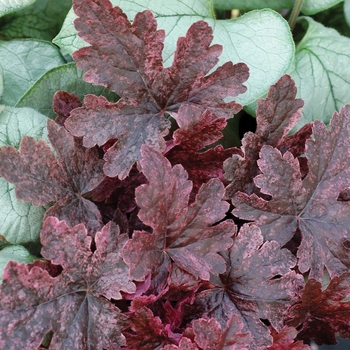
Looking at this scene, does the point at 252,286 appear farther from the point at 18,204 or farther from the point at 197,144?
the point at 18,204

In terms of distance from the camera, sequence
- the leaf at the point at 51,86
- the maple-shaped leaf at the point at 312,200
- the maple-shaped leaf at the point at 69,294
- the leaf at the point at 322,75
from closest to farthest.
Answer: the maple-shaped leaf at the point at 69,294 → the maple-shaped leaf at the point at 312,200 → the leaf at the point at 51,86 → the leaf at the point at 322,75

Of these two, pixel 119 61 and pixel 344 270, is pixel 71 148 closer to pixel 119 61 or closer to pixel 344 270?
pixel 119 61

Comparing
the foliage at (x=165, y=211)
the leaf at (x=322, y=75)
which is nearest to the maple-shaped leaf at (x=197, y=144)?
the foliage at (x=165, y=211)

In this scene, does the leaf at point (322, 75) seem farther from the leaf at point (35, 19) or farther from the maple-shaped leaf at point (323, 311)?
→ the leaf at point (35, 19)

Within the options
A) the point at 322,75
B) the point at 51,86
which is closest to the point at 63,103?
the point at 51,86

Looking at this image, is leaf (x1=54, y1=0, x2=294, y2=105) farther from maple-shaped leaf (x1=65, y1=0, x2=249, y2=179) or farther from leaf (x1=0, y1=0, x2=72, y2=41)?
leaf (x1=0, y1=0, x2=72, y2=41)

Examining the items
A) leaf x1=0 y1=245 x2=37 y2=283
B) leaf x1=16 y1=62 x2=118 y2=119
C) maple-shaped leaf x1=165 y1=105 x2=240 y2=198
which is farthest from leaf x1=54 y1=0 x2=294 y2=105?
leaf x1=0 y1=245 x2=37 y2=283
